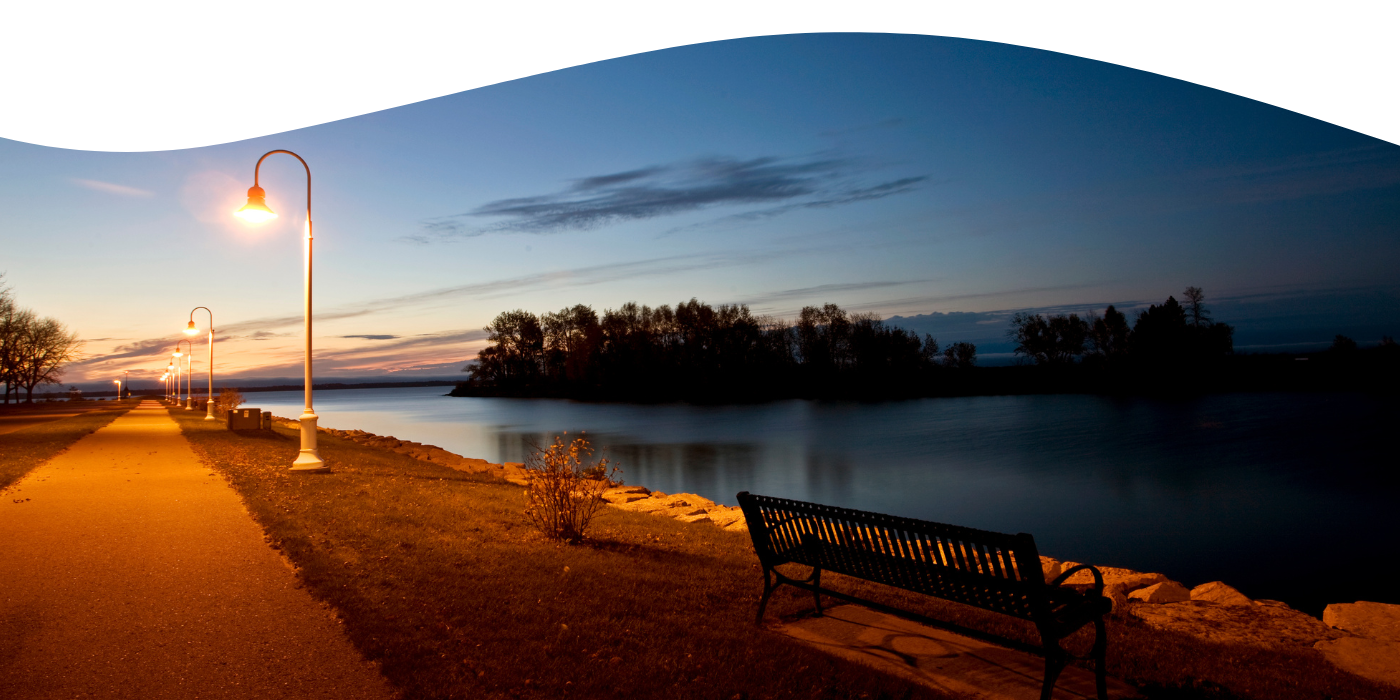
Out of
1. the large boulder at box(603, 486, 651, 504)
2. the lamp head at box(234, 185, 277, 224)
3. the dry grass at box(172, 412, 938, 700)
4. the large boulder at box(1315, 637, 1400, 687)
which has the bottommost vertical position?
the large boulder at box(603, 486, 651, 504)

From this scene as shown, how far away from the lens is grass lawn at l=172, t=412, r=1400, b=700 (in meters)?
3.63

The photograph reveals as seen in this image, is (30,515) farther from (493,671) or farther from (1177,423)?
(1177,423)

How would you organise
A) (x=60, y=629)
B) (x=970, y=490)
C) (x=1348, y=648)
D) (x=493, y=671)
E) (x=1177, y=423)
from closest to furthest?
1. (x=493, y=671)
2. (x=60, y=629)
3. (x=1348, y=648)
4. (x=970, y=490)
5. (x=1177, y=423)

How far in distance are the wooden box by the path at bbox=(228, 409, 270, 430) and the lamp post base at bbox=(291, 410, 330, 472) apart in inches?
509

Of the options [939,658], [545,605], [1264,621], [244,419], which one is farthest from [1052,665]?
[244,419]

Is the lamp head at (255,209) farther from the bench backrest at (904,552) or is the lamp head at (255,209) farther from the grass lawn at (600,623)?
the bench backrest at (904,552)

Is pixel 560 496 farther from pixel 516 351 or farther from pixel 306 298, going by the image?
pixel 516 351

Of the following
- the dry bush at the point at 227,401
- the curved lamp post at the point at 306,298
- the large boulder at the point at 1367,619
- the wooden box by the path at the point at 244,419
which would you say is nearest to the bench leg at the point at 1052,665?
the large boulder at the point at 1367,619

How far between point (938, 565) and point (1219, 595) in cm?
489

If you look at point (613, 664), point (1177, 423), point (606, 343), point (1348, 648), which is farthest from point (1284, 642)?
point (606, 343)

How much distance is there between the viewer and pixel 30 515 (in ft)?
26.8

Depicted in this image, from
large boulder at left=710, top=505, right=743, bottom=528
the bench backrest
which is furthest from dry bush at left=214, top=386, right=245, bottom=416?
the bench backrest

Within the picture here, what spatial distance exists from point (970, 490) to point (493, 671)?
24.8 m

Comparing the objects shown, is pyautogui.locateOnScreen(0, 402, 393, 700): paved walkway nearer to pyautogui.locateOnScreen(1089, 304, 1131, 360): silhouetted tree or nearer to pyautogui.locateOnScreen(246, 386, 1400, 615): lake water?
pyautogui.locateOnScreen(246, 386, 1400, 615): lake water
